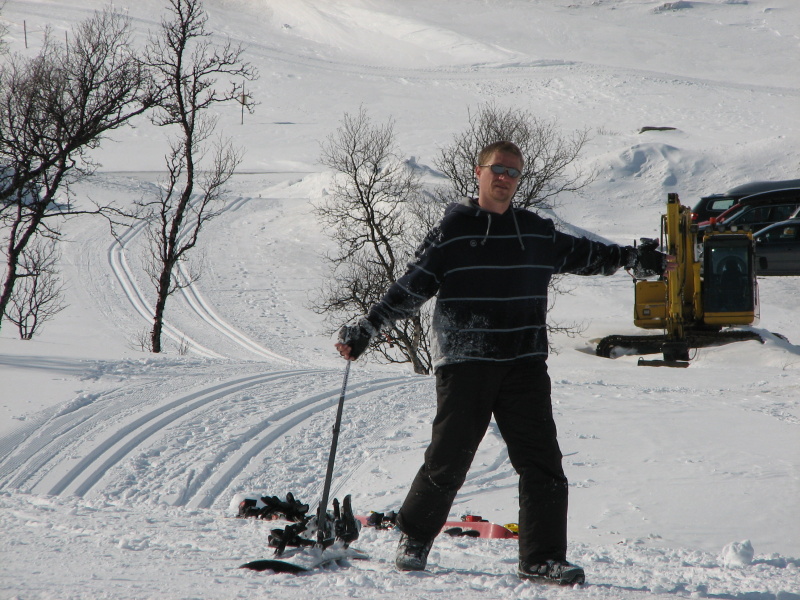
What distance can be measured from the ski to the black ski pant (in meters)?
0.40

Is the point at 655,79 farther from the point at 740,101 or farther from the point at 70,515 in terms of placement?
the point at 70,515

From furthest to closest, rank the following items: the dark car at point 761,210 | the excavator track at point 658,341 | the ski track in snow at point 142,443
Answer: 1. the dark car at point 761,210
2. the excavator track at point 658,341
3. the ski track in snow at point 142,443

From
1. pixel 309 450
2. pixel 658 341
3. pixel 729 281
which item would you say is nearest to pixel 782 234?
pixel 729 281

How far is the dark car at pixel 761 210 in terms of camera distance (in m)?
23.7

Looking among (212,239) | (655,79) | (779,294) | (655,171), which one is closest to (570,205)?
(655,171)

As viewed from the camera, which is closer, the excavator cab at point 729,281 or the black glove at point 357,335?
the black glove at point 357,335

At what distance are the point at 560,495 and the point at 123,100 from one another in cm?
1334

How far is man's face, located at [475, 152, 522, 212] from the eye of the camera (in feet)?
10.8

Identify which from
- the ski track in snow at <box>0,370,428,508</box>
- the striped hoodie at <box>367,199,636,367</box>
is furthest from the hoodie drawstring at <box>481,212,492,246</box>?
the ski track in snow at <box>0,370,428,508</box>

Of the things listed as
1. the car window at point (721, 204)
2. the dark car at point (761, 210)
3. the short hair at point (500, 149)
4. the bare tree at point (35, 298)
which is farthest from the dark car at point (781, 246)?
the short hair at point (500, 149)

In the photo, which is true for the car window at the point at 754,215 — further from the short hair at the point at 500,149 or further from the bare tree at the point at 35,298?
the short hair at the point at 500,149

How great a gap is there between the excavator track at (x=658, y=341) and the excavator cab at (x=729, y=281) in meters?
0.27

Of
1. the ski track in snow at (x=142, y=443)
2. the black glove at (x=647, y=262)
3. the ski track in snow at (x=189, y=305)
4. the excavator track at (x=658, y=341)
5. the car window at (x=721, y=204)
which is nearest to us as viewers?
the black glove at (x=647, y=262)

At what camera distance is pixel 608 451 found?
6.19 m
